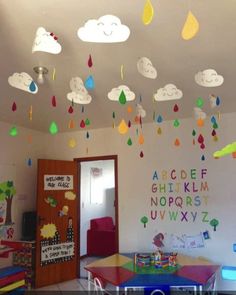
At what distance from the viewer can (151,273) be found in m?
2.70

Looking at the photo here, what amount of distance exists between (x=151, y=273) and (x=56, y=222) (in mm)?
2245

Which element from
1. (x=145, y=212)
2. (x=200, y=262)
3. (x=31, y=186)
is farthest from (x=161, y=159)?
(x=31, y=186)

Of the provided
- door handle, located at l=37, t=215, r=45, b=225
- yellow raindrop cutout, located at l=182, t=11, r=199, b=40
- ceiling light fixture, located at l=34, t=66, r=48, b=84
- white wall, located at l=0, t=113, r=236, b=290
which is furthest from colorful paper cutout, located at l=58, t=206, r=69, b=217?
yellow raindrop cutout, located at l=182, t=11, r=199, b=40

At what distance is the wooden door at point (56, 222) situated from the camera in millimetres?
4316

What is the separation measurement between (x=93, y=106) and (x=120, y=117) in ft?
1.78

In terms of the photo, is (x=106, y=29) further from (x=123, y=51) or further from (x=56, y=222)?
(x=56, y=222)

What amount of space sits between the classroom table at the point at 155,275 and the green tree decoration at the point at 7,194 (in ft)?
6.41

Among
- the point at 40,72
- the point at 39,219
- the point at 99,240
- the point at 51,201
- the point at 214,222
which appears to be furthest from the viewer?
the point at 99,240

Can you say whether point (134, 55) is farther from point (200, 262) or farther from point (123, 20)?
point (200, 262)

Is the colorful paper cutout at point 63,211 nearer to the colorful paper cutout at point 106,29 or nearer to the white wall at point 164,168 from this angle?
the white wall at point 164,168

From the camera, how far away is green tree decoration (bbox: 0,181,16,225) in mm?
4272

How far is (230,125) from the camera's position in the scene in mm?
3896

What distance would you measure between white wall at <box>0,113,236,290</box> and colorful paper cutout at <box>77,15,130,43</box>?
2.73 meters

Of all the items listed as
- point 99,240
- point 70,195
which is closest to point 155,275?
point 70,195
